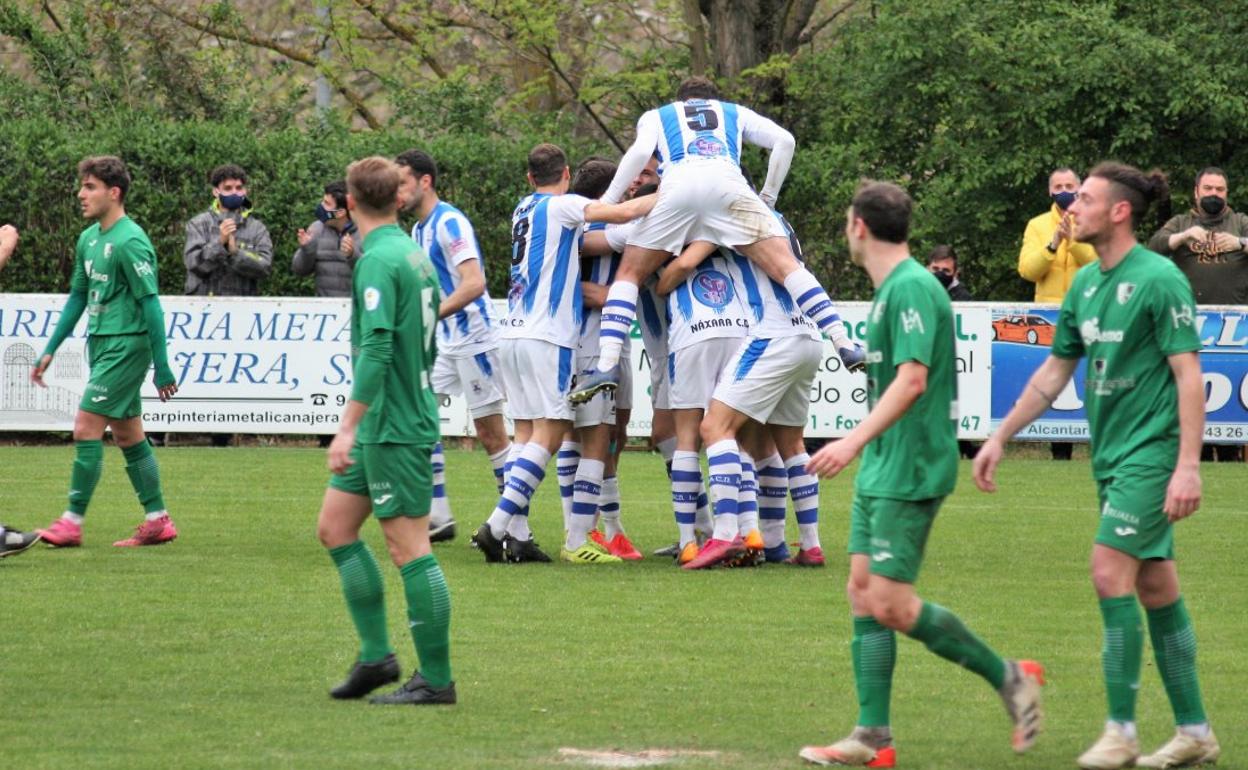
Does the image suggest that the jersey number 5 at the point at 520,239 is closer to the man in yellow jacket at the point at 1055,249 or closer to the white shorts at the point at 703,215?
the white shorts at the point at 703,215

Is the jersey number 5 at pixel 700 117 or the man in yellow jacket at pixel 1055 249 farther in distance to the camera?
the man in yellow jacket at pixel 1055 249

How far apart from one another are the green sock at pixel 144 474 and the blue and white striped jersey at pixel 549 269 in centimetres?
222

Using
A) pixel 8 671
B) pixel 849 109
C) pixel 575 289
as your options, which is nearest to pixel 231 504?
pixel 575 289

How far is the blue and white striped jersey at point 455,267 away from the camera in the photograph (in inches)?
428

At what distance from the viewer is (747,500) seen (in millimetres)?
10711

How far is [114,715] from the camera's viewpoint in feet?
22.4

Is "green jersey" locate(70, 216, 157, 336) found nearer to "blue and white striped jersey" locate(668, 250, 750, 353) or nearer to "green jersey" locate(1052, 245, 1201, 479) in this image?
"blue and white striped jersey" locate(668, 250, 750, 353)

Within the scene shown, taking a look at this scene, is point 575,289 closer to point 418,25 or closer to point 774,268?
point 774,268

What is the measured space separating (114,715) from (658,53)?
2065cm

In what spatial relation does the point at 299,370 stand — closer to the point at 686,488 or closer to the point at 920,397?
the point at 686,488

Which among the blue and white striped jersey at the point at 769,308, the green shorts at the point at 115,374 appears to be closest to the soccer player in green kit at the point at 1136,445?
the blue and white striped jersey at the point at 769,308

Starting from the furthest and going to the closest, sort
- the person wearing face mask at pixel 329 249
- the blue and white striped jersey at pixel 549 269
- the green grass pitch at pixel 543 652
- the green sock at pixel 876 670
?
the person wearing face mask at pixel 329 249 → the blue and white striped jersey at pixel 549 269 → the green grass pitch at pixel 543 652 → the green sock at pixel 876 670

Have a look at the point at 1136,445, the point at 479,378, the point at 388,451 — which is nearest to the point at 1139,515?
the point at 1136,445

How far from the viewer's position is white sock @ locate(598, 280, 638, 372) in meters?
10.6
